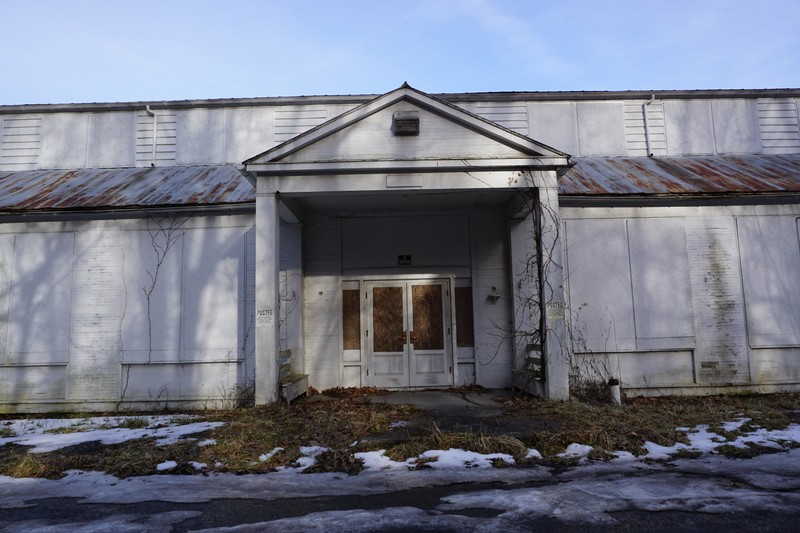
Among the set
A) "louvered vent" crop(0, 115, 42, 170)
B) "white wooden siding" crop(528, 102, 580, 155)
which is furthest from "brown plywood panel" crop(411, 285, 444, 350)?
"louvered vent" crop(0, 115, 42, 170)

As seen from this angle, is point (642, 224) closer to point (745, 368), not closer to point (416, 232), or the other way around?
point (745, 368)

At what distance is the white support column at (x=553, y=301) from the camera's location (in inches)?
336

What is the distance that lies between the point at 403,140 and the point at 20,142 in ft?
34.7

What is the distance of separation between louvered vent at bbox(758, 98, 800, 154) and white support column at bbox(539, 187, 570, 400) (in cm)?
810

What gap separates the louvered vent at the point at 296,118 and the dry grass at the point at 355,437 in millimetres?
7389

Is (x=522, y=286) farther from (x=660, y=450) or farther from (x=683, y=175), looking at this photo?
(x=660, y=450)

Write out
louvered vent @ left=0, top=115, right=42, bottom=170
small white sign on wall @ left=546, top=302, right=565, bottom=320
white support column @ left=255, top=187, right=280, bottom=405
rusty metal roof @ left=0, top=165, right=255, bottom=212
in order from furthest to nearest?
louvered vent @ left=0, top=115, right=42, bottom=170 → rusty metal roof @ left=0, top=165, right=255, bottom=212 → small white sign on wall @ left=546, top=302, right=565, bottom=320 → white support column @ left=255, top=187, right=280, bottom=405

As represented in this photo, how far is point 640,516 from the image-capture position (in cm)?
386

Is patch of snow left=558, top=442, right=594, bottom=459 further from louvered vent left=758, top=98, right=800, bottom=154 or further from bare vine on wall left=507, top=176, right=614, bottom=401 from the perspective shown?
louvered vent left=758, top=98, right=800, bottom=154

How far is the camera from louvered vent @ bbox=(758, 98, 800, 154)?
43.1 ft

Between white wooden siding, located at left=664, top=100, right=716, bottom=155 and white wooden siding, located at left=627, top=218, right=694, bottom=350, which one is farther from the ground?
white wooden siding, located at left=664, top=100, right=716, bottom=155

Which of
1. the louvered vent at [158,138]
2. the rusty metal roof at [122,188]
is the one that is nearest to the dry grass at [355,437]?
the rusty metal roof at [122,188]

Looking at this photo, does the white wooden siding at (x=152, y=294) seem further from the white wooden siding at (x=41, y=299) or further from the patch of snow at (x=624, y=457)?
the patch of snow at (x=624, y=457)

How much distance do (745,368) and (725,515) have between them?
7483mm
